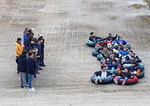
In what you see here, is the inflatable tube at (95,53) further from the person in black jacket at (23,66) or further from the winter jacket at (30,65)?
the winter jacket at (30,65)

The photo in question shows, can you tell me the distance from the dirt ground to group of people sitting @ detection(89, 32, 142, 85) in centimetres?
42

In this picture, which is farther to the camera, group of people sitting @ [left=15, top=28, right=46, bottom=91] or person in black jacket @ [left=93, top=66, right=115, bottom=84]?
person in black jacket @ [left=93, top=66, right=115, bottom=84]

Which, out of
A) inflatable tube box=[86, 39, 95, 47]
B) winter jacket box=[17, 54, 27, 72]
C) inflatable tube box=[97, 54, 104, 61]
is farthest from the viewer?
inflatable tube box=[86, 39, 95, 47]

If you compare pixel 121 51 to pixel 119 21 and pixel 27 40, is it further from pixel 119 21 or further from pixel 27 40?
pixel 119 21

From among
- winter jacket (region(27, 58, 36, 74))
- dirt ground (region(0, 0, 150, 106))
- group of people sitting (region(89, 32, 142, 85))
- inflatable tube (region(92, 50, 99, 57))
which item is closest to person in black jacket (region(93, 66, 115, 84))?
group of people sitting (region(89, 32, 142, 85))

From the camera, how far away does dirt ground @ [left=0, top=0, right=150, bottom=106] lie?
1164 centimetres

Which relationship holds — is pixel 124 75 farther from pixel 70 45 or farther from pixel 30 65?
pixel 70 45

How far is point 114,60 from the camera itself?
1473 cm

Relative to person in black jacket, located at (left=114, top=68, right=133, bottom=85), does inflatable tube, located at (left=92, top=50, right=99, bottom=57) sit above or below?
above

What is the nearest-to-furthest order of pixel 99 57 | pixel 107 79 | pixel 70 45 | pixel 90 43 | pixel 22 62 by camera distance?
pixel 22 62 → pixel 107 79 → pixel 99 57 → pixel 90 43 → pixel 70 45

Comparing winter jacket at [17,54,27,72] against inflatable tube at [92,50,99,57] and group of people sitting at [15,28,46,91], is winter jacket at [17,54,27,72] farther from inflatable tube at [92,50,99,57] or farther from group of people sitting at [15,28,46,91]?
inflatable tube at [92,50,99,57]

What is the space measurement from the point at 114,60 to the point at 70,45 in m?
4.21

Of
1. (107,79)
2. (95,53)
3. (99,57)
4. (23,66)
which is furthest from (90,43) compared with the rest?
(23,66)

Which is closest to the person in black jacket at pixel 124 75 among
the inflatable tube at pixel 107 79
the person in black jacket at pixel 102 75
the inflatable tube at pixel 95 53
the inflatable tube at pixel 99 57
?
the inflatable tube at pixel 107 79
